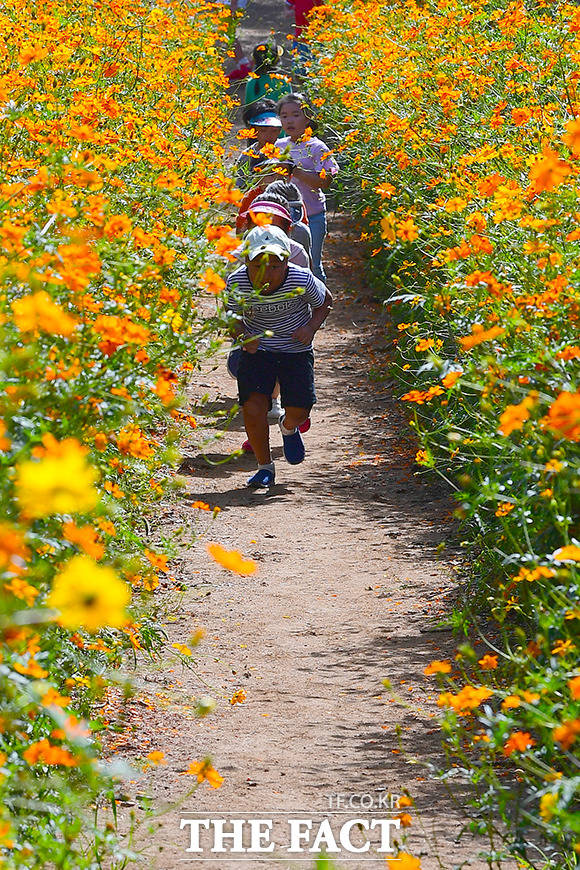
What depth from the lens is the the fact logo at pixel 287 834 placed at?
3096 mm

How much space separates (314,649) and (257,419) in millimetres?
1820

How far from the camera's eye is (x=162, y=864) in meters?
3.00

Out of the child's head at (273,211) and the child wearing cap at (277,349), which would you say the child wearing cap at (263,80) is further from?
the child wearing cap at (277,349)

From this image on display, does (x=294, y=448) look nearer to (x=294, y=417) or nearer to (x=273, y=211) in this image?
(x=294, y=417)

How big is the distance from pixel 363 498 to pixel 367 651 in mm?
1801

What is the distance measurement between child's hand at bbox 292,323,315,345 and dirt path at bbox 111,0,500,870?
0.82 meters

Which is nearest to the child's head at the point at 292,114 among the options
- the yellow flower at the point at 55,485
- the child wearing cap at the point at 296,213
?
the child wearing cap at the point at 296,213

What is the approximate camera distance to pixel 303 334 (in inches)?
231

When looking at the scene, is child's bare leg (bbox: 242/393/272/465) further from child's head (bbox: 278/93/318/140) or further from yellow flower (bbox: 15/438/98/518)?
yellow flower (bbox: 15/438/98/518)

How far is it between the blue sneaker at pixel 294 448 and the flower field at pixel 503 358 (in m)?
0.67

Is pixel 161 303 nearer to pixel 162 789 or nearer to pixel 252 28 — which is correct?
pixel 162 789

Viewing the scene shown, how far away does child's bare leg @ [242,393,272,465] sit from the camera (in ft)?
19.7

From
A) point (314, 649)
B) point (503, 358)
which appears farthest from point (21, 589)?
point (314, 649)

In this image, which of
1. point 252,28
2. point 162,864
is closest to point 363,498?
point 162,864
